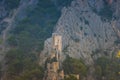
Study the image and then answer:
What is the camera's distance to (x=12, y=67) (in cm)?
8038

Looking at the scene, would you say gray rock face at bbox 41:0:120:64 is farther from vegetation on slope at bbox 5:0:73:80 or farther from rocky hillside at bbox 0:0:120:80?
vegetation on slope at bbox 5:0:73:80

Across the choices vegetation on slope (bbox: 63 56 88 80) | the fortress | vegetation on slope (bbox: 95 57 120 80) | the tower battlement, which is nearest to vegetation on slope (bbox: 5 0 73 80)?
the fortress

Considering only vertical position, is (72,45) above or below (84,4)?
below

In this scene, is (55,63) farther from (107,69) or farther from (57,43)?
(107,69)

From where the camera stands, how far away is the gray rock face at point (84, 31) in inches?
3399

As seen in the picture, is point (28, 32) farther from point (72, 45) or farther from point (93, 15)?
point (93, 15)

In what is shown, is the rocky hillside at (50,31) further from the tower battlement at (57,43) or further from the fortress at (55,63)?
the tower battlement at (57,43)

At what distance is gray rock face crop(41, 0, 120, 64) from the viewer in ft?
283

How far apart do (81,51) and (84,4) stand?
74.3 ft

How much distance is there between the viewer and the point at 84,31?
93812 mm

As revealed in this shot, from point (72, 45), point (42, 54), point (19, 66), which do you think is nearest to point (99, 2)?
point (72, 45)

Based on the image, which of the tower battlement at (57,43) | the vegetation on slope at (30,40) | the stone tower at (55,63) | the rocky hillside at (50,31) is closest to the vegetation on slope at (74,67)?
the rocky hillside at (50,31)

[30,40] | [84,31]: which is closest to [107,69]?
[84,31]

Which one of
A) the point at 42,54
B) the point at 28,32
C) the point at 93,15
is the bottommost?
the point at 42,54
